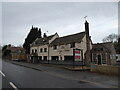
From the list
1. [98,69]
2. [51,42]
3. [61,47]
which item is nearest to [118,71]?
[98,69]

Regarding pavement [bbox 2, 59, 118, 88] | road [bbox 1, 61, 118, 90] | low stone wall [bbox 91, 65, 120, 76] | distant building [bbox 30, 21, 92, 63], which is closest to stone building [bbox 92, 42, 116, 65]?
distant building [bbox 30, 21, 92, 63]

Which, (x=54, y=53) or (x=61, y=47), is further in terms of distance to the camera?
(x=54, y=53)

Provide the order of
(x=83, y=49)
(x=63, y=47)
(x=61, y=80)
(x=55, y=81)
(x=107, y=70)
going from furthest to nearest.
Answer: (x=63, y=47) → (x=83, y=49) → (x=107, y=70) → (x=61, y=80) → (x=55, y=81)

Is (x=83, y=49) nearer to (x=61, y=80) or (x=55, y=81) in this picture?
(x=61, y=80)

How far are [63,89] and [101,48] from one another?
29.2 metres

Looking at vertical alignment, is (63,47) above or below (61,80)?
above

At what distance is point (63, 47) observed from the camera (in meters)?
38.0

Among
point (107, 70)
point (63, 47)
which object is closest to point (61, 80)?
point (107, 70)

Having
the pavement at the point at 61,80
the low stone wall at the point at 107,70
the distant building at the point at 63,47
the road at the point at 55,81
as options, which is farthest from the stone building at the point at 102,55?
the road at the point at 55,81

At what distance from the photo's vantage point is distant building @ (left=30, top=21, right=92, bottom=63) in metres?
34.1

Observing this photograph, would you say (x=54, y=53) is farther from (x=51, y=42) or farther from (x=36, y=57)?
(x=36, y=57)

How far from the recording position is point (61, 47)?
127 feet

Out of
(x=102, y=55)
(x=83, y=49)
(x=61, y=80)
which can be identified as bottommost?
(x=61, y=80)

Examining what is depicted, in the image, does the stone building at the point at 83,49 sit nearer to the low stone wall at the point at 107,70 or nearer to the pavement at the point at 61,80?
the low stone wall at the point at 107,70
